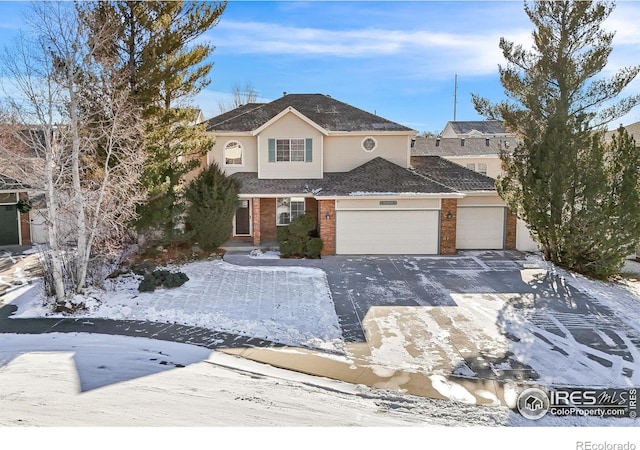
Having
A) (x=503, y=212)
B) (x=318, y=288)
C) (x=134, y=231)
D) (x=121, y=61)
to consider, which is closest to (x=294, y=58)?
(x=121, y=61)

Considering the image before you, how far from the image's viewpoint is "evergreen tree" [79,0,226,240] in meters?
14.7

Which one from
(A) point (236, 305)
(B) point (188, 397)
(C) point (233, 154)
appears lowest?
(B) point (188, 397)

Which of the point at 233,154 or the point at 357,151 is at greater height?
the point at 357,151

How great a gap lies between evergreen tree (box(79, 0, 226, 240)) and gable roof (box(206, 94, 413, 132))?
11.3 feet

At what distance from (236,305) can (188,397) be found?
4.89 metres

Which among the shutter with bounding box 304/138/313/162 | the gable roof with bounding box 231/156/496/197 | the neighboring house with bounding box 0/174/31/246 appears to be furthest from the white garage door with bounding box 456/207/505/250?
the neighboring house with bounding box 0/174/31/246

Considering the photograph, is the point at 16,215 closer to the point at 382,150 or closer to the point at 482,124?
the point at 382,150

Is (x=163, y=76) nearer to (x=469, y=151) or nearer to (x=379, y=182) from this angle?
(x=379, y=182)

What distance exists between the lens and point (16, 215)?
20.7m

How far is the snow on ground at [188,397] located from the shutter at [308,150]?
12.5m

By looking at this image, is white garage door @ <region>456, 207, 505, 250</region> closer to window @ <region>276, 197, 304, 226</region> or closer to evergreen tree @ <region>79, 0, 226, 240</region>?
window @ <region>276, 197, 304, 226</region>

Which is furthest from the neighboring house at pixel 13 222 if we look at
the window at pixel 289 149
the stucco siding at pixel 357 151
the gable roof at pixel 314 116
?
the stucco siding at pixel 357 151

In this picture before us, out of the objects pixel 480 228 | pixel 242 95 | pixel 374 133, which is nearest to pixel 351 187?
pixel 374 133

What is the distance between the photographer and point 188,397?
713 centimetres
